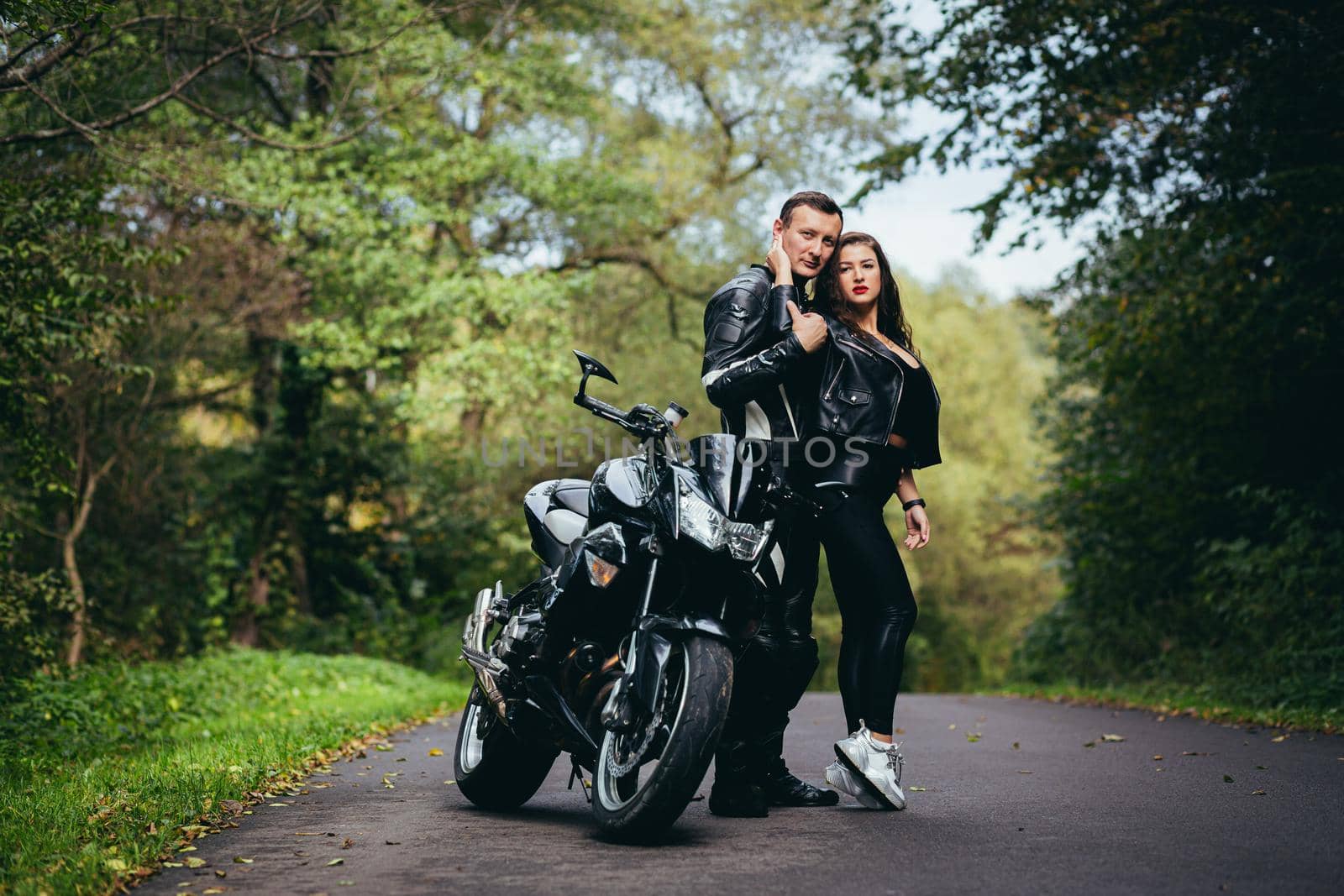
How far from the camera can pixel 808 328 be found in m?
5.19

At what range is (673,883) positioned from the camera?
3885 millimetres

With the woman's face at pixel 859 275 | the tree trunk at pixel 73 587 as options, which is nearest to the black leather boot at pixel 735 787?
the woman's face at pixel 859 275

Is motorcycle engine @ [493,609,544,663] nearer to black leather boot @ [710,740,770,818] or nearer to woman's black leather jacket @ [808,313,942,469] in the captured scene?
black leather boot @ [710,740,770,818]

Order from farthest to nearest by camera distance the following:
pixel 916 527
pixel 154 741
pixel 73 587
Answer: pixel 73 587, pixel 154 741, pixel 916 527

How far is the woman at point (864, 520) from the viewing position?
541cm

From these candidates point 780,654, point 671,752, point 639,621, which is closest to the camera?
point 671,752

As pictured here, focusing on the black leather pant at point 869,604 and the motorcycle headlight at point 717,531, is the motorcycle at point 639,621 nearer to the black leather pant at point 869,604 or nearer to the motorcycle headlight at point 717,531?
the motorcycle headlight at point 717,531

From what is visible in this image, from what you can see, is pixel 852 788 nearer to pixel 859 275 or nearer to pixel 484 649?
pixel 484 649

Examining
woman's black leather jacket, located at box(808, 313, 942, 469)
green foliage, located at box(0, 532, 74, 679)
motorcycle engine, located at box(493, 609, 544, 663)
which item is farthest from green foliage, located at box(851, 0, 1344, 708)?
green foliage, located at box(0, 532, 74, 679)

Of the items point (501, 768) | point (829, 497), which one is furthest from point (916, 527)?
point (501, 768)

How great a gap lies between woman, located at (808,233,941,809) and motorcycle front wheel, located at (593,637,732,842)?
1.20 metres

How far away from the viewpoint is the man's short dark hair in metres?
5.45

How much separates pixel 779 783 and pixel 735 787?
0.32 meters

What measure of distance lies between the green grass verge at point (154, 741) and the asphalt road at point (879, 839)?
9.5 inches
